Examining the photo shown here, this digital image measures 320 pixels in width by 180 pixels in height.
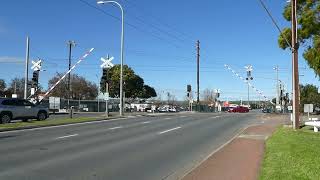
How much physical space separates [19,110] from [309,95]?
2601 inches

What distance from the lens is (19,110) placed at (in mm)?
36906

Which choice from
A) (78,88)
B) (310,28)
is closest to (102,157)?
(310,28)

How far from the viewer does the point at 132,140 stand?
22.5m

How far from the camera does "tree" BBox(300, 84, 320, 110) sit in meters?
88.4

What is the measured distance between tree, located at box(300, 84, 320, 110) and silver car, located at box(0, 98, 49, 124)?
52.8 meters

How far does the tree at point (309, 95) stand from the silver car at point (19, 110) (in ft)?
173

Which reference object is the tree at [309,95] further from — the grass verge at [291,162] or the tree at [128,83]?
the grass verge at [291,162]

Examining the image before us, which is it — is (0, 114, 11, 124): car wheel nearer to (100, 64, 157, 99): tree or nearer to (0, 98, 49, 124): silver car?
(0, 98, 49, 124): silver car

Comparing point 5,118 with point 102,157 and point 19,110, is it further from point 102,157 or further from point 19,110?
point 102,157

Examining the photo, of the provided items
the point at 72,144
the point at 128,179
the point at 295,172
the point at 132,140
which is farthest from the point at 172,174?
the point at 132,140

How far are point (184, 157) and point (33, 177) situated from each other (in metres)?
6.35

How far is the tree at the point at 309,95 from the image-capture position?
88438 millimetres

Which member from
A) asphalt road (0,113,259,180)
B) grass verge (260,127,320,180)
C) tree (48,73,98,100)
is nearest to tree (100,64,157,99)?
tree (48,73,98,100)

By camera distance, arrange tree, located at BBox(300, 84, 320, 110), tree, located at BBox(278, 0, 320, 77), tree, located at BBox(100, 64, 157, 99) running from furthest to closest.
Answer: tree, located at BBox(100, 64, 157, 99)
tree, located at BBox(300, 84, 320, 110)
tree, located at BBox(278, 0, 320, 77)
